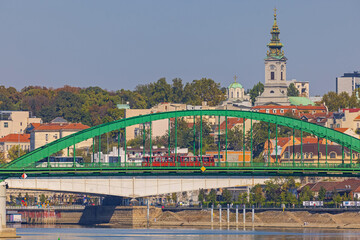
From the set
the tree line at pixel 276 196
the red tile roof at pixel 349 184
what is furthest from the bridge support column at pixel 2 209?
the red tile roof at pixel 349 184

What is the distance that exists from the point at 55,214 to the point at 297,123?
41636 millimetres

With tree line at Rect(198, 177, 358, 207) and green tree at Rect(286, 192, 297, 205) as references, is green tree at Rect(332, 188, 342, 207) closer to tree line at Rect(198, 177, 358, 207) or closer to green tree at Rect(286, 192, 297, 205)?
tree line at Rect(198, 177, 358, 207)

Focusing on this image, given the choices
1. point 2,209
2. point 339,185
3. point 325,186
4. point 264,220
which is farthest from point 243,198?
point 2,209

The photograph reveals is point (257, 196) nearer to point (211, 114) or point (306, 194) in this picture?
point (306, 194)

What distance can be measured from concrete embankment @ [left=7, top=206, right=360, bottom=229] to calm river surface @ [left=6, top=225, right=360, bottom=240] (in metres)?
6.43

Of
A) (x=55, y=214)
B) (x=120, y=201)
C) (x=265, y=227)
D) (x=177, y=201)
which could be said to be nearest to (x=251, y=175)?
(x=265, y=227)

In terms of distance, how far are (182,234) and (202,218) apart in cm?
2498

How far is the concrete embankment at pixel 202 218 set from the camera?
132 m

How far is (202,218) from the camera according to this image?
456ft

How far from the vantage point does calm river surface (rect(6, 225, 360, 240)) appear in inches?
4274

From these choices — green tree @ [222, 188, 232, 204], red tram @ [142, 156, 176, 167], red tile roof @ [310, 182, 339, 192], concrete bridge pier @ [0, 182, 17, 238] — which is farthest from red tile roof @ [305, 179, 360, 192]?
concrete bridge pier @ [0, 182, 17, 238]

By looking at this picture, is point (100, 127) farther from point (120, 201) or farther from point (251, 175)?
point (120, 201)

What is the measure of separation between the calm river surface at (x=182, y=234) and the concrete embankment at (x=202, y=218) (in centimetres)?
643

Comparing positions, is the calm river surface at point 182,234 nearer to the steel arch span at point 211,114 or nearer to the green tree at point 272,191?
the steel arch span at point 211,114
